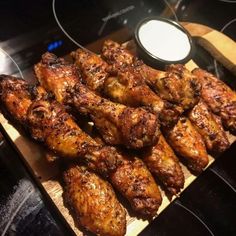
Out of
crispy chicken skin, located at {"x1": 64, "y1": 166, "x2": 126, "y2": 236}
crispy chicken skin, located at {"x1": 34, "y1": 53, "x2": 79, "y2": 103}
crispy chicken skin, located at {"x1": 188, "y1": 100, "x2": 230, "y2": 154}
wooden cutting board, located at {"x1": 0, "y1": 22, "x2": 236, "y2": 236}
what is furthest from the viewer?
crispy chicken skin, located at {"x1": 188, "y1": 100, "x2": 230, "y2": 154}

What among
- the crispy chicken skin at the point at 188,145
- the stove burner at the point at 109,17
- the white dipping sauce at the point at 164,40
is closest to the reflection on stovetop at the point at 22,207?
the crispy chicken skin at the point at 188,145

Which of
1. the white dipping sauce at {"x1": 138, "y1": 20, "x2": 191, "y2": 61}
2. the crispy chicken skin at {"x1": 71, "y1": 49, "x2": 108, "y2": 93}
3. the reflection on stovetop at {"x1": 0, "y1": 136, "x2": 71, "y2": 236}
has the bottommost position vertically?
the reflection on stovetop at {"x1": 0, "y1": 136, "x2": 71, "y2": 236}

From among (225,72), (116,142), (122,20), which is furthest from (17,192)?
(225,72)

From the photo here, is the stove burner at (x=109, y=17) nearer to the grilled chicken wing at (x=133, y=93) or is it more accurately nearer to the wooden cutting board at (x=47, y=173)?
the grilled chicken wing at (x=133, y=93)

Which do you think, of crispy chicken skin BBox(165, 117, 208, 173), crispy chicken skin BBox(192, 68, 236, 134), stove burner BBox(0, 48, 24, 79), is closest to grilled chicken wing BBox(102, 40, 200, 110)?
crispy chicken skin BBox(165, 117, 208, 173)

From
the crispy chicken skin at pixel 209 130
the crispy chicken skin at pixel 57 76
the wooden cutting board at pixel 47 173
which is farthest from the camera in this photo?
the crispy chicken skin at pixel 209 130

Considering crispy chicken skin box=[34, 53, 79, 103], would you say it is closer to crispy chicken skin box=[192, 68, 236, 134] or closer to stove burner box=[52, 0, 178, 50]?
stove burner box=[52, 0, 178, 50]
